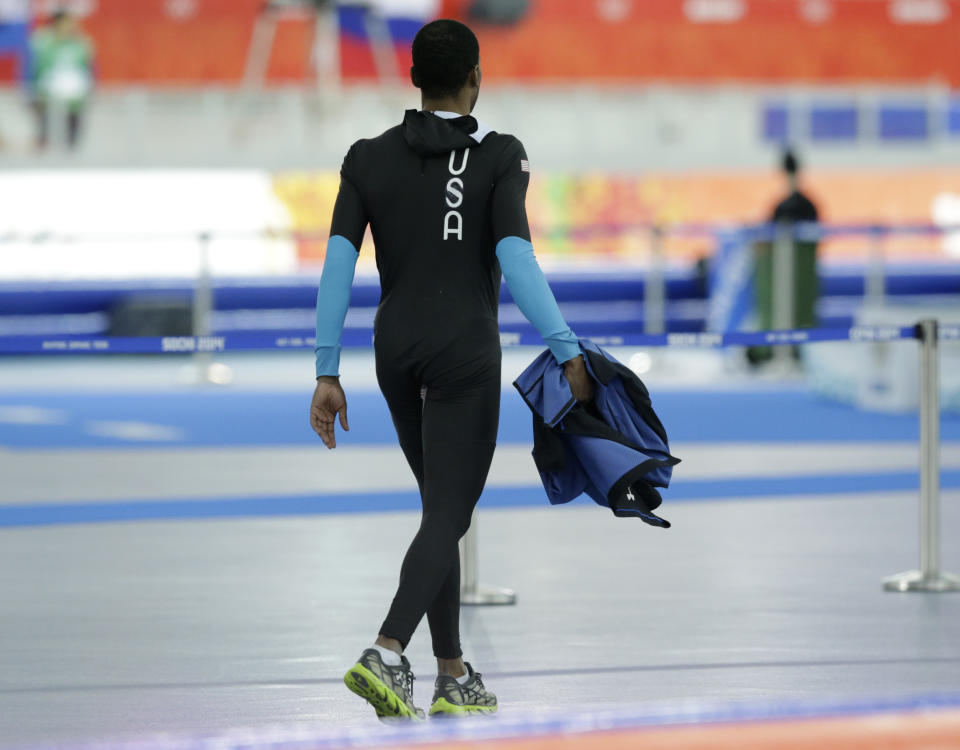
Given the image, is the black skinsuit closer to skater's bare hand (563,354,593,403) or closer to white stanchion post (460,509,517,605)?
skater's bare hand (563,354,593,403)

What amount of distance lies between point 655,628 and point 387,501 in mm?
3247

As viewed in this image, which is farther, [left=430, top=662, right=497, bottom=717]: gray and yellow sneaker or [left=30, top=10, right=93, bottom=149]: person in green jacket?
[left=30, top=10, right=93, bottom=149]: person in green jacket

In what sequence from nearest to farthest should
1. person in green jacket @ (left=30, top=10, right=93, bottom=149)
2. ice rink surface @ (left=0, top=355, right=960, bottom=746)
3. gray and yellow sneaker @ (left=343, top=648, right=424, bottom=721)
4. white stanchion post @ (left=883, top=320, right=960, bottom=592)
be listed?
gray and yellow sneaker @ (left=343, top=648, right=424, bottom=721) → ice rink surface @ (left=0, top=355, right=960, bottom=746) → white stanchion post @ (left=883, top=320, right=960, bottom=592) → person in green jacket @ (left=30, top=10, right=93, bottom=149)

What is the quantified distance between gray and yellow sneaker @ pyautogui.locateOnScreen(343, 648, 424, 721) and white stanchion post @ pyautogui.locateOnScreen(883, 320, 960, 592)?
265 cm

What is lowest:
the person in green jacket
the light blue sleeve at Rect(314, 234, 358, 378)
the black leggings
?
the black leggings

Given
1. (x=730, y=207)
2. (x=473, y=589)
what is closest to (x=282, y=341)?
(x=473, y=589)

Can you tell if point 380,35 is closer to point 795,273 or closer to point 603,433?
point 795,273

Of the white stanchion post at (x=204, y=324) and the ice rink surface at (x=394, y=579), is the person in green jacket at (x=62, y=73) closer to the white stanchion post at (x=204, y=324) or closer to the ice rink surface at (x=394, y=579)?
the white stanchion post at (x=204, y=324)

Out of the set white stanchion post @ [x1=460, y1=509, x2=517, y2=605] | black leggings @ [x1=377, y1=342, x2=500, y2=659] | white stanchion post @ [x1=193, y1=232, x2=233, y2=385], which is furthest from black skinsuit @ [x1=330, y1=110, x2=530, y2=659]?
white stanchion post @ [x1=193, y1=232, x2=233, y2=385]

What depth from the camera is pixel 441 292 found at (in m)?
3.96

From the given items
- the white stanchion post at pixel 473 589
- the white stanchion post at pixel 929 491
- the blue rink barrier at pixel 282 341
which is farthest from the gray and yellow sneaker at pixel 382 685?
the white stanchion post at pixel 929 491

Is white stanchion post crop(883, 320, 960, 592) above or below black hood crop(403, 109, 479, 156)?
below

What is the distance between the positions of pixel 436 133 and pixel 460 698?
126 centimetres

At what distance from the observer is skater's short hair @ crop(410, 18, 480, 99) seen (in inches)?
156
